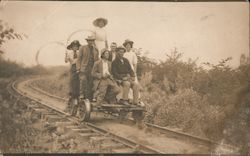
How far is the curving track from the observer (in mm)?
5371

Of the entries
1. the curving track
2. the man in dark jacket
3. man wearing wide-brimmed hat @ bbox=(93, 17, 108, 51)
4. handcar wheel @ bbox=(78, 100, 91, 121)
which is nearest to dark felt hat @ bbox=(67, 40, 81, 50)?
man wearing wide-brimmed hat @ bbox=(93, 17, 108, 51)

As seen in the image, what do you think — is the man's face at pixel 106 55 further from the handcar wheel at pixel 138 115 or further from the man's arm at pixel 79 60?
the handcar wheel at pixel 138 115

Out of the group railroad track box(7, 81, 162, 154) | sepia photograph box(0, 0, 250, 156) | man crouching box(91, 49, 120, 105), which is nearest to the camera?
railroad track box(7, 81, 162, 154)

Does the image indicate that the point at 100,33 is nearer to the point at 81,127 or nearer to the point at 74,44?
the point at 74,44

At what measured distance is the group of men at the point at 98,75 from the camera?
5.68m

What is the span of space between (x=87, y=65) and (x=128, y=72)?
0.61 m

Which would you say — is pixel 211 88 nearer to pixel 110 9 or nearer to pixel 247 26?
pixel 247 26

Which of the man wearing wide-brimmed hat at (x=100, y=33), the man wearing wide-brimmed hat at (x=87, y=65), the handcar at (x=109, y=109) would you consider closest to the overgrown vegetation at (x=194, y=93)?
the handcar at (x=109, y=109)

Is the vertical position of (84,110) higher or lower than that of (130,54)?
lower

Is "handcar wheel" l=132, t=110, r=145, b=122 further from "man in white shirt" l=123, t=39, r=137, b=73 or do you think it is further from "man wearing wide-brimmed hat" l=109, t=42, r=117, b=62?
"man wearing wide-brimmed hat" l=109, t=42, r=117, b=62

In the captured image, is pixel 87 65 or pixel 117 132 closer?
pixel 117 132

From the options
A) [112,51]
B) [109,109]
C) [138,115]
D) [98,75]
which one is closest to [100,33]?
[112,51]

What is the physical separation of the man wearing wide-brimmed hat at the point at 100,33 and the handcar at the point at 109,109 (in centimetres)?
82

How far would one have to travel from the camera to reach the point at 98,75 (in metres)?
5.67
